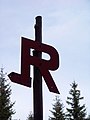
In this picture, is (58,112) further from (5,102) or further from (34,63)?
(34,63)

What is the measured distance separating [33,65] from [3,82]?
20701 mm

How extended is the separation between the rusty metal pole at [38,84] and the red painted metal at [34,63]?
147 millimetres

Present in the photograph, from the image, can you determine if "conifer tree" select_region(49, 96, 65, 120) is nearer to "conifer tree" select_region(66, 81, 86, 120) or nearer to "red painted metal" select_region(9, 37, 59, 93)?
"conifer tree" select_region(66, 81, 86, 120)

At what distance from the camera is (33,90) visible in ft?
31.4

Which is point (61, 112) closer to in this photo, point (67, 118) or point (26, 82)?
point (67, 118)

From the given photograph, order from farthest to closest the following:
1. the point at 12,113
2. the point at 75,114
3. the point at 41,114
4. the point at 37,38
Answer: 1. the point at 75,114
2. the point at 12,113
3. the point at 37,38
4. the point at 41,114

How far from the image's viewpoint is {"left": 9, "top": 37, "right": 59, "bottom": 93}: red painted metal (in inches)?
376

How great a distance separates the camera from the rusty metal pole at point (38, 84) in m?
9.25

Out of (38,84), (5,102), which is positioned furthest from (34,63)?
(5,102)

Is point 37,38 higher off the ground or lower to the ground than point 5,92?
lower

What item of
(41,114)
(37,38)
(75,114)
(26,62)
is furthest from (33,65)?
(75,114)

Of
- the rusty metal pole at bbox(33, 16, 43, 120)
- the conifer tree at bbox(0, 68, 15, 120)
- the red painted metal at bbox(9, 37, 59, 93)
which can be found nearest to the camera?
the rusty metal pole at bbox(33, 16, 43, 120)

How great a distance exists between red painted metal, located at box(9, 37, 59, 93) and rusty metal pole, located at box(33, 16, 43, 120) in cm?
15

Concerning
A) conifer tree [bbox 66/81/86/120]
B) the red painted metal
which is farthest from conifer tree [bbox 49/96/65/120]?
the red painted metal
